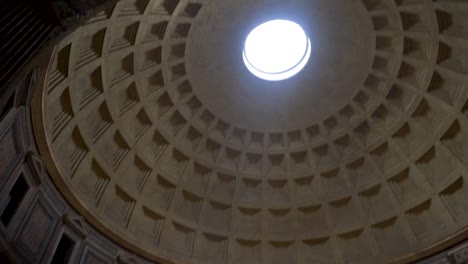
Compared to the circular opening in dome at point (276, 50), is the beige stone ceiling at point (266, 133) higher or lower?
lower

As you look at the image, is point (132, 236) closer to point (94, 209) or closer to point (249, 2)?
point (94, 209)

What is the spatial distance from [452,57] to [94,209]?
536 inches

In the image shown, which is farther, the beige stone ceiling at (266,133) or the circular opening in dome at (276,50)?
the circular opening in dome at (276,50)

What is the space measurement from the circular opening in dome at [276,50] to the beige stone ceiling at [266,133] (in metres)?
0.52

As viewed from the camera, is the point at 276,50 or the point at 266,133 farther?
the point at 276,50

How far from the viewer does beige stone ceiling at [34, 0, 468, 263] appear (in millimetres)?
15328

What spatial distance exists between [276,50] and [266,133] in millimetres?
4213

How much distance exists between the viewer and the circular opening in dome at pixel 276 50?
19.4m

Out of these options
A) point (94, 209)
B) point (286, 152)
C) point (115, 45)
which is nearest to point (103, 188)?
point (94, 209)

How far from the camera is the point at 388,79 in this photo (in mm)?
18062

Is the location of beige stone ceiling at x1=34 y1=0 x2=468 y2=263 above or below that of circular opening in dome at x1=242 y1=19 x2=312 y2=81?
below

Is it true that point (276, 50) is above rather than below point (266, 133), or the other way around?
above

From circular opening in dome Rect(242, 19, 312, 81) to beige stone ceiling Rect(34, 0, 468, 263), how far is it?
20.4 inches

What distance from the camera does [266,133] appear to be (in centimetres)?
2022
